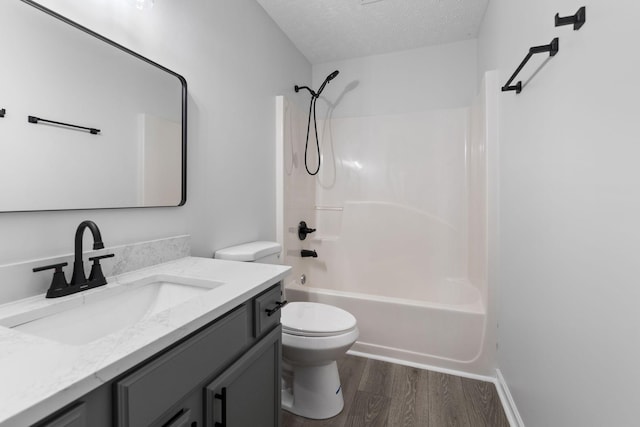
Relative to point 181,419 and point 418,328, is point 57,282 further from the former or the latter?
point 418,328

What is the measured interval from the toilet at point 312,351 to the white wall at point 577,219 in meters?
0.83

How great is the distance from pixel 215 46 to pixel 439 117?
5.87 feet

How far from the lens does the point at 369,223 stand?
2740 millimetres

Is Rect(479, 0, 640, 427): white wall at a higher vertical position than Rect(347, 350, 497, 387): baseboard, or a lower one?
higher

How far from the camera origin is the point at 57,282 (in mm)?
909

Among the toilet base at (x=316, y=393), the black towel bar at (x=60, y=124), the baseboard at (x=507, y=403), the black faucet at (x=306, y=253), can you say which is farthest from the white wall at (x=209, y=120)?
the baseboard at (x=507, y=403)

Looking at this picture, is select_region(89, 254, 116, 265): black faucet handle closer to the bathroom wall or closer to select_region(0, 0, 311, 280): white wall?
select_region(0, 0, 311, 280): white wall

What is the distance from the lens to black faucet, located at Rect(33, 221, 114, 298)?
0.90m

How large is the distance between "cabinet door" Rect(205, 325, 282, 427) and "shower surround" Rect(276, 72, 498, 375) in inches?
43.9

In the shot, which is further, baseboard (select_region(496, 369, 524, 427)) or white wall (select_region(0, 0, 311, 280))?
baseboard (select_region(496, 369, 524, 427))

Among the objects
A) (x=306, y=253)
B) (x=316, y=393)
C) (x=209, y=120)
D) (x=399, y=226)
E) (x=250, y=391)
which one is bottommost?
(x=316, y=393)

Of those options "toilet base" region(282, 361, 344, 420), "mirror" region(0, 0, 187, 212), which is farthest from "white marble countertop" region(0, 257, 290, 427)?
"toilet base" region(282, 361, 344, 420)

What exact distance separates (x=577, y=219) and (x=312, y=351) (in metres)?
1.21

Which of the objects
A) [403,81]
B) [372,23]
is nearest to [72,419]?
[372,23]
